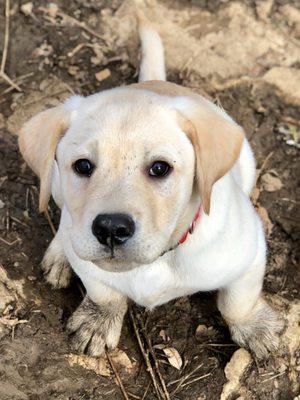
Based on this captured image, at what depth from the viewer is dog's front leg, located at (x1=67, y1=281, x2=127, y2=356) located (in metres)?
3.69

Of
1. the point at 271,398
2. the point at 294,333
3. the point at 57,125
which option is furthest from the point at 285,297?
the point at 57,125

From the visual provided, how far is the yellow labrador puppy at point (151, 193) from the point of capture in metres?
2.65

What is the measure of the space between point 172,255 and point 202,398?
946 mm

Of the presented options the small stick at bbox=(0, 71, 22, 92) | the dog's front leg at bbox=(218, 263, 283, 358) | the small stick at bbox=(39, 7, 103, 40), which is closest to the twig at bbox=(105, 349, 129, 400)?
the dog's front leg at bbox=(218, 263, 283, 358)

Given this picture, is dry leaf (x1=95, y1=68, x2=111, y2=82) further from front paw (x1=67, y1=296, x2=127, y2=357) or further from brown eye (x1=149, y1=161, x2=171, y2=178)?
brown eye (x1=149, y1=161, x2=171, y2=178)

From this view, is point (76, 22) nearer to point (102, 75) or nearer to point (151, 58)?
point (102, 75)

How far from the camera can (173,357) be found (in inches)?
146

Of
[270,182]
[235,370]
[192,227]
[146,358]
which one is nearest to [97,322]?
[146,358]

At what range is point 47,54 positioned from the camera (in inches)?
196

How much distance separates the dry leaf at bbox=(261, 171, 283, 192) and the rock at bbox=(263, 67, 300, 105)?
0.67 metres

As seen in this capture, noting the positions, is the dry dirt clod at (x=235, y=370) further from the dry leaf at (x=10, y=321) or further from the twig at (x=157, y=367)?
the dry leaf at (x=10, y=321)

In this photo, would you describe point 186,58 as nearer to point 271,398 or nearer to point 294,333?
point 294,333

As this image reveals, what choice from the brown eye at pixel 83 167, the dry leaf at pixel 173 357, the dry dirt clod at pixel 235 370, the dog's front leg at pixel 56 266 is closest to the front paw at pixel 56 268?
the dog's front leg at pixel 56 266

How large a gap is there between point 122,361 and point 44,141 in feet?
4.72
